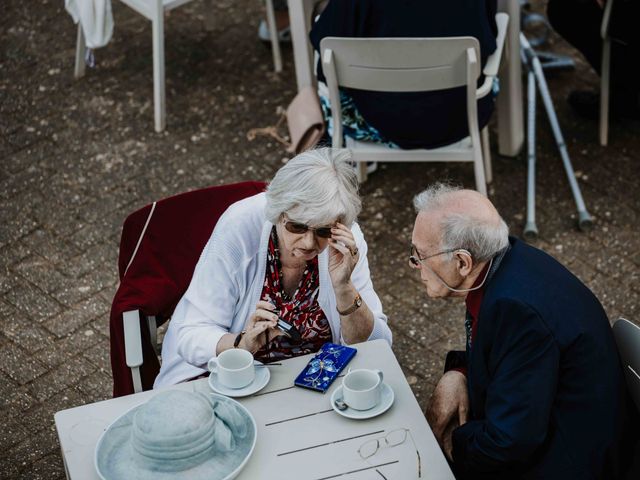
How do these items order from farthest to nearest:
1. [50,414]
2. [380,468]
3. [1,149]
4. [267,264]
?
[1,149], [50,414], [267,264], [380,468]

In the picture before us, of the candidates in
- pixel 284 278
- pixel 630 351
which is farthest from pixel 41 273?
pixel 630 351

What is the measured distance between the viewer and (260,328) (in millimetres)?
3006

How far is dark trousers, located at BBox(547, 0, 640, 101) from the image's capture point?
5.42 meters

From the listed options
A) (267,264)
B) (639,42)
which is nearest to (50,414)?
(267,264)

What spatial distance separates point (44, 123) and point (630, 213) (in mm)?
3511

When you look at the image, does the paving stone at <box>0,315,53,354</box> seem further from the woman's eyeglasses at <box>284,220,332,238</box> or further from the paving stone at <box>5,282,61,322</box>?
the woman's eyeglasses at <box>284,220,332,238</box>

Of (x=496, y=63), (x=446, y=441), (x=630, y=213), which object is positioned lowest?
(x=630, y=213)

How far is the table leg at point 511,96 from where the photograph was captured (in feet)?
16.9

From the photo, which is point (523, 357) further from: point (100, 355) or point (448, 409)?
point (100, 355)

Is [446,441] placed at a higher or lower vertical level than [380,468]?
lower

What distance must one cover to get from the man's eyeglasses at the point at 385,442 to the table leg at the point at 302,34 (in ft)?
10.6

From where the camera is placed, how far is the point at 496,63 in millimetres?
4637

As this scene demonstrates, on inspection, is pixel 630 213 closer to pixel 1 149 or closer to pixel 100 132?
pixel 100 132

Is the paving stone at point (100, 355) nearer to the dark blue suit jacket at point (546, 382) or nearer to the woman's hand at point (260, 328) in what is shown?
the woman's hand at point (260, 328)
